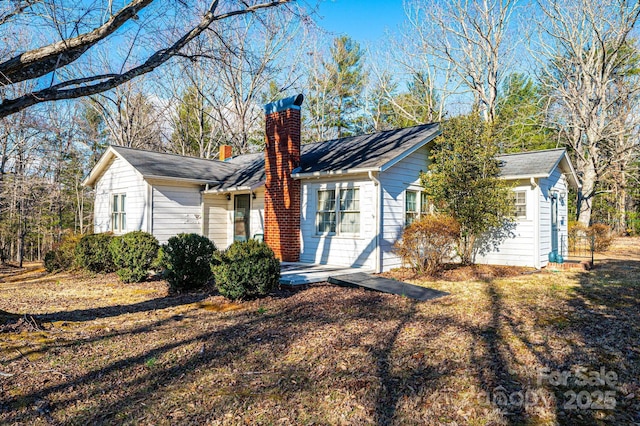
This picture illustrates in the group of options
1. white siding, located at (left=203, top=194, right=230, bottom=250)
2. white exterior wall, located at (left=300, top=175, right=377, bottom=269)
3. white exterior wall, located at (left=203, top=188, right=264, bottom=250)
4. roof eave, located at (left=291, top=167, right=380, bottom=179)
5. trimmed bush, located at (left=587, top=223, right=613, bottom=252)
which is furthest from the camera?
trimmed bush, located at (left=587, top=223, right=613, bottom=252)

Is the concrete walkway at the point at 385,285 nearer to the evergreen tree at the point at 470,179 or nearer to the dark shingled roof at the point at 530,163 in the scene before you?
the evergreen tree at the point at 470,179

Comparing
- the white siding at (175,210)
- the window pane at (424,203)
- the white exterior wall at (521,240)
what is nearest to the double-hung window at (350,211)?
the window pane at (424,203)

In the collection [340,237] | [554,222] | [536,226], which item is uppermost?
[554,222]

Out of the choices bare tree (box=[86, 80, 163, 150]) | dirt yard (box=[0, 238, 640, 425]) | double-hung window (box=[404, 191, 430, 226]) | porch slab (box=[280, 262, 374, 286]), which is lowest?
dirt yard (box=[0, 238, 640, 425])

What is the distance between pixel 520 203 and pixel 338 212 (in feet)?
17.5

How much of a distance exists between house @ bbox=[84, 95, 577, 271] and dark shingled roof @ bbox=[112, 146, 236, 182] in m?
0.05

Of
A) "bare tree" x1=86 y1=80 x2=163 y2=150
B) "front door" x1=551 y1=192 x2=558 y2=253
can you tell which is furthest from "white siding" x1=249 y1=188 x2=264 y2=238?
"bare tree" x1=86 y1=80 x2=163 y2=150

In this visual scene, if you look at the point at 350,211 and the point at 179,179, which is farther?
the point at 179,179

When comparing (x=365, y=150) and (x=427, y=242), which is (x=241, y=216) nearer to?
(x=365, y=150)

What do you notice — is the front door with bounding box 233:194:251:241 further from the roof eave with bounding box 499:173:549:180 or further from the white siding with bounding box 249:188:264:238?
the roof eave with bounding box 499:173:549:180

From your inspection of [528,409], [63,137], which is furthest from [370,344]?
[63,137]

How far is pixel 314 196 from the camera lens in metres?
11.6

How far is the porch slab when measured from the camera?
8.86 meters

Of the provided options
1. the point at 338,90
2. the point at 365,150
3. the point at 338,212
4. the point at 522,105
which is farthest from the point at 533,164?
the point at 338,90
